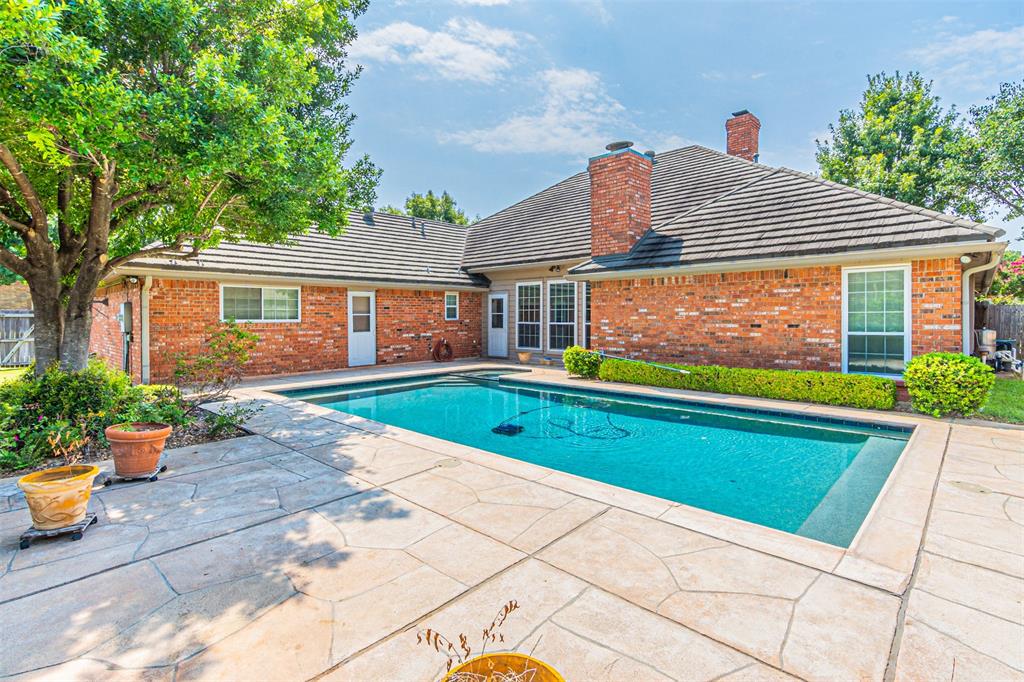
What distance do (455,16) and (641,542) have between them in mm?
12318

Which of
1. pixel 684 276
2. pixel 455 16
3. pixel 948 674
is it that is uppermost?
pixel 455 16

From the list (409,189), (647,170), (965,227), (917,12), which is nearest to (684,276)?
(647,170)

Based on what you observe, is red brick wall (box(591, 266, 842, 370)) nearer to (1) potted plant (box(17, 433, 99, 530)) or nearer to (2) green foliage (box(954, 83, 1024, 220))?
(1) potted plant (box(17, 433, 99, 530))

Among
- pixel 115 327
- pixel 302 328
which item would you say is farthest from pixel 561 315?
pixel 115 327

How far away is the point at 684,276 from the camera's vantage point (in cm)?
1160

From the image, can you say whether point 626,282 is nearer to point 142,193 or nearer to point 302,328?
point 302,328

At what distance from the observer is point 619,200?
12945 millimetres

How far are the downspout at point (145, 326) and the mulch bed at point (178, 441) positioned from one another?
16.6 feet

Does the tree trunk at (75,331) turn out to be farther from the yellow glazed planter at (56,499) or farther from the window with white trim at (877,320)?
the window with white trim at (877,320)

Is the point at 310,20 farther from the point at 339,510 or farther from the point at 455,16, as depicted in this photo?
the point at 339,510

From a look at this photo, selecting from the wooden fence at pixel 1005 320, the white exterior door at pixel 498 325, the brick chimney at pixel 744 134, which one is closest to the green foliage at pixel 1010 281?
the wooden fence at pixel 1005 320

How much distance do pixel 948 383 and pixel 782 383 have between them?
8.00 feet

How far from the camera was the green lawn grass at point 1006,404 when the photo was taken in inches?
294

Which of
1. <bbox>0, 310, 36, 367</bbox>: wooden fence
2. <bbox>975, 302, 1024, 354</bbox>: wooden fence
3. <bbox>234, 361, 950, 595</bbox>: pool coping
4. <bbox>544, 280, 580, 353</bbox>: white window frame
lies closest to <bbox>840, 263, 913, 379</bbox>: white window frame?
<bbox>234, 361, 950, 595</bbox>: pool coping
